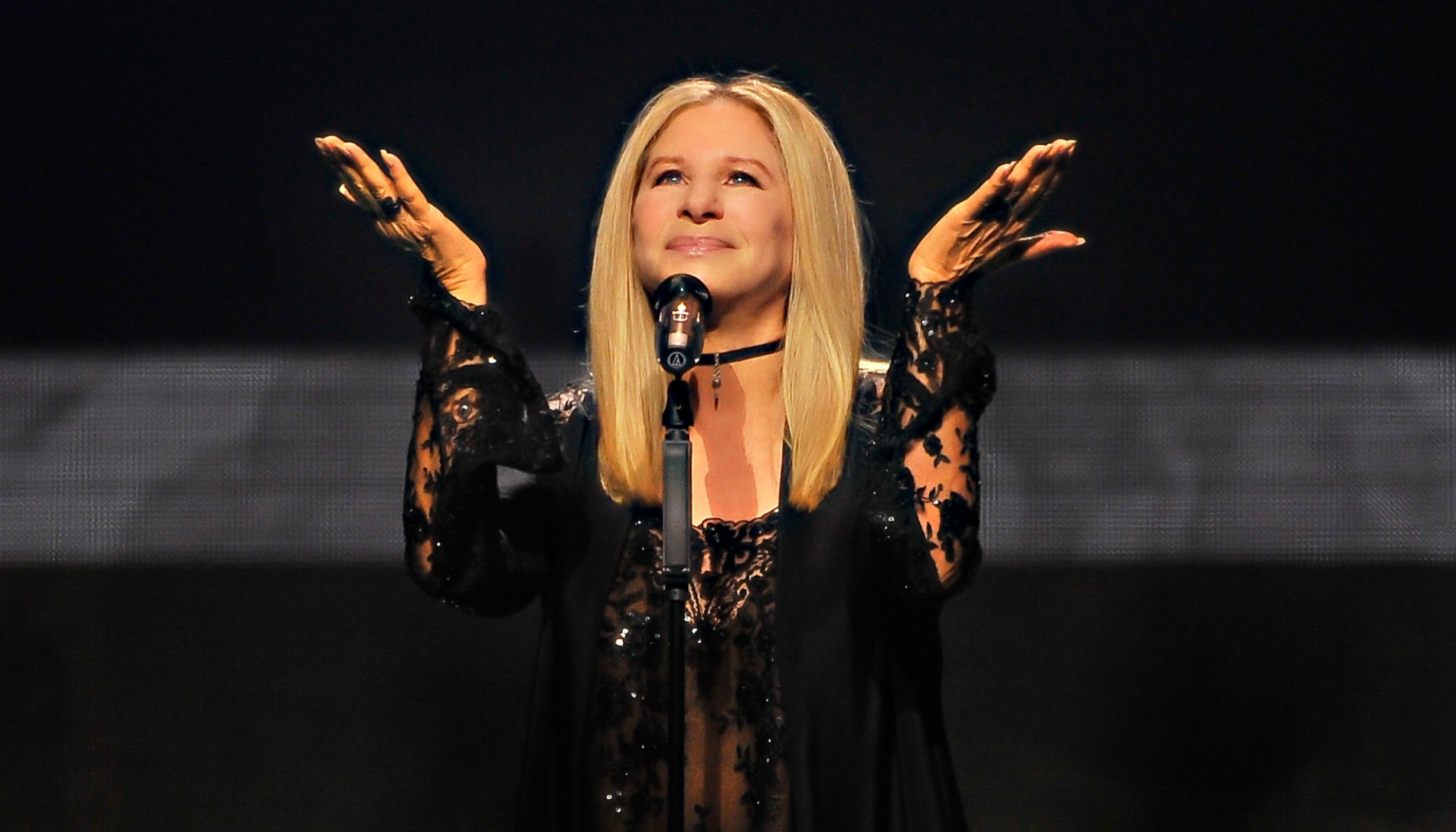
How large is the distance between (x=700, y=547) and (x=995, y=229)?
52 centimetres

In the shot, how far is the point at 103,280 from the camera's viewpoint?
2.88m

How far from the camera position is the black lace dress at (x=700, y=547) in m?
1.81

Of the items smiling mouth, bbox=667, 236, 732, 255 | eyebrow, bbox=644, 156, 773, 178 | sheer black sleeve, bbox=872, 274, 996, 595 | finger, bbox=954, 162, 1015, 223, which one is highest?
eyebrow, bbox=644, 156, 773, 178

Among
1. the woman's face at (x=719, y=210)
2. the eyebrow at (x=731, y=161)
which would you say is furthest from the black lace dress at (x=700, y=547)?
the eyebrow at (x=731, y=161)

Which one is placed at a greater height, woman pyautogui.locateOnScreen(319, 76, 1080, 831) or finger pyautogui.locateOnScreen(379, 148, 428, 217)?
finger pyautogui.locateOnScreen(379, 148, 428, 217)

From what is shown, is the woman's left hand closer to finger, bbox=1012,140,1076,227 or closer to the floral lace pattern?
finger, bbox=1012,140,1076,227

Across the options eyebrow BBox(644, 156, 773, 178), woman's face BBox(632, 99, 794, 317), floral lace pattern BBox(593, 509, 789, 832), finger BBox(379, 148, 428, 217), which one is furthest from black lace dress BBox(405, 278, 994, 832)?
eyebrow BBox(644, 156, 773, 178)

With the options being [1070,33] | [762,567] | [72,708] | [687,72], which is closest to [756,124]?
[762,567]

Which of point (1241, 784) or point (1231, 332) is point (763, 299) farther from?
point (1241, 784)

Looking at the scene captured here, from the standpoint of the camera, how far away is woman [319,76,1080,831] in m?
1.82

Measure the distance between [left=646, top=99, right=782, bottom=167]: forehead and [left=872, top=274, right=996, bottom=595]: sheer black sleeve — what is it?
13.2 inches

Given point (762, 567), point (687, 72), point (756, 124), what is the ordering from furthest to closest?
point (687, 72) → point (756, 124) → point (762, 567)

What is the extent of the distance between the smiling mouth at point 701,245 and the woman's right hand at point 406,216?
0.25 meters

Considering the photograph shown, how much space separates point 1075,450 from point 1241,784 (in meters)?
0.65
